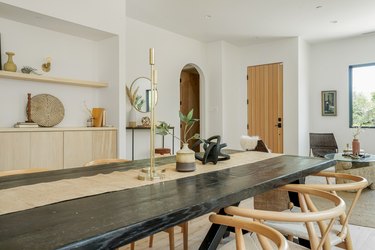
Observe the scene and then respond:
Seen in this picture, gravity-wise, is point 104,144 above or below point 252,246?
above

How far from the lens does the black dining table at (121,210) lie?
83 centimetres

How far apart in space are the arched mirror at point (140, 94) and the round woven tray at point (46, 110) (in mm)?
1228

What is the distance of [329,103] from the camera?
662 cm

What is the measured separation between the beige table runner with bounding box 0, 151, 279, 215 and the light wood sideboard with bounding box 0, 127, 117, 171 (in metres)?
2.00

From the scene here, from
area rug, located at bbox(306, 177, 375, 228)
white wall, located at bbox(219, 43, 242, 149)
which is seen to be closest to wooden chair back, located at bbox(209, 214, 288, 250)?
area rug, located at bbox(306, 177, 375, 228)

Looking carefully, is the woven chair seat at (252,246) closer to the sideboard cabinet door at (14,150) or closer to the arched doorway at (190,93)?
the sideboard cabinet door at (14,150)

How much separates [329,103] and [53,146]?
5.73 metres

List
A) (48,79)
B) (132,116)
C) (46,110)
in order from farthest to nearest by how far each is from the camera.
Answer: (132,116) → (46,110) → (48,79)

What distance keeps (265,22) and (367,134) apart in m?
3.24

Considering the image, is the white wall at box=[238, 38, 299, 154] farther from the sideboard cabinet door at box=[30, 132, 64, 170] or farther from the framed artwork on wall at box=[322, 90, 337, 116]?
the sideboard cabinet door at box=[30, 132, 64, 170]

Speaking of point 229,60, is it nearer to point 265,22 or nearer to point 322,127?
point 265,22

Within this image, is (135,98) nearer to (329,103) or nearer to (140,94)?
(140,94)

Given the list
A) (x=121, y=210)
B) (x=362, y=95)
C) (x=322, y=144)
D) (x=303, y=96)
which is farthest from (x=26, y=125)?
(x=362, y=95)

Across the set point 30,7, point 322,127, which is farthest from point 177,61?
point 322,127
